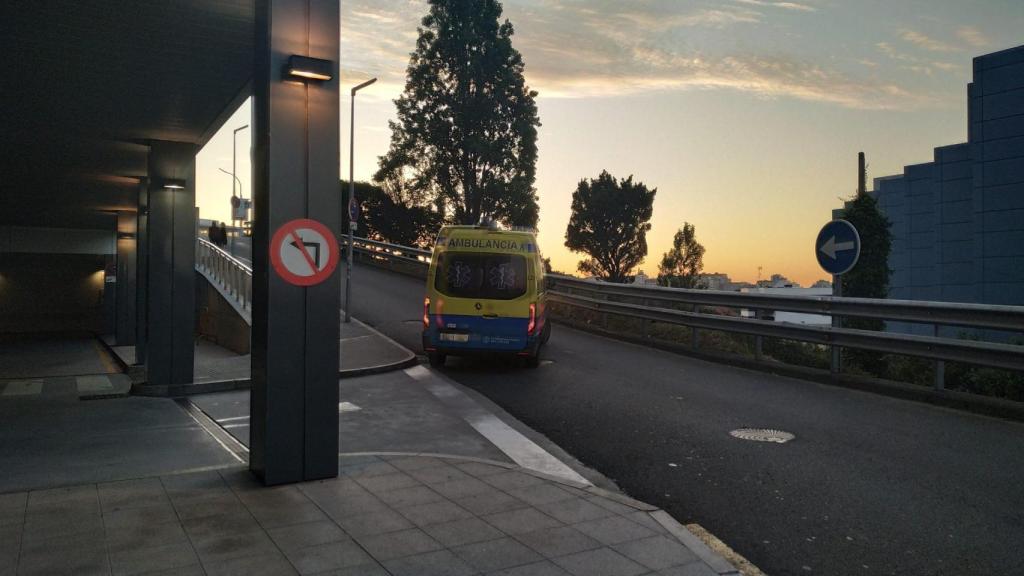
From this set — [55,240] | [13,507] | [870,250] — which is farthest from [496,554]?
[55,240]

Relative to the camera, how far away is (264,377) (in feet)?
17.9

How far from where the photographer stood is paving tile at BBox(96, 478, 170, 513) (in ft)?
16.4

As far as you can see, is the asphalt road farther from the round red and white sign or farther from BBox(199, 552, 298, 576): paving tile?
the round red and white sign

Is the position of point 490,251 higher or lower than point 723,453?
higher

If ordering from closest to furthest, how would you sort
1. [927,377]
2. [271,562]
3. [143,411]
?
[271,562] < [143,411] < [927,377]

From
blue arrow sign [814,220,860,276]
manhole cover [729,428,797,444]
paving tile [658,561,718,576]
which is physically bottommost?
paving tile [658,561,718,576]

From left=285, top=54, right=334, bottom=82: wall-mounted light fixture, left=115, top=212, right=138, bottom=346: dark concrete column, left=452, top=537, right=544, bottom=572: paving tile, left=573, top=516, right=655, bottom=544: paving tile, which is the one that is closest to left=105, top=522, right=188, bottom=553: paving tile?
left=452, top=537, right=544, bottom=572: paving tile

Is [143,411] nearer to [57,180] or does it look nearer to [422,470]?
[422,470]

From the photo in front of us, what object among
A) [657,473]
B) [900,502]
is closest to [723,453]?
[657,473]

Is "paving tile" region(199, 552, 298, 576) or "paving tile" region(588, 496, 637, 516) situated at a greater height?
"paving tile" region(588, 496, 637, 516)

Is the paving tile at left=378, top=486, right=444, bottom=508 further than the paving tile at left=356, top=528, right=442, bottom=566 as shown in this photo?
Yes

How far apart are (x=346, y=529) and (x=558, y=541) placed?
4.31 feet

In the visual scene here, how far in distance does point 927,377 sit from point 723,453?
34.5 feet

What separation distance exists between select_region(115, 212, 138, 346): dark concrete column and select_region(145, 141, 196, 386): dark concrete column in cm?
1024
